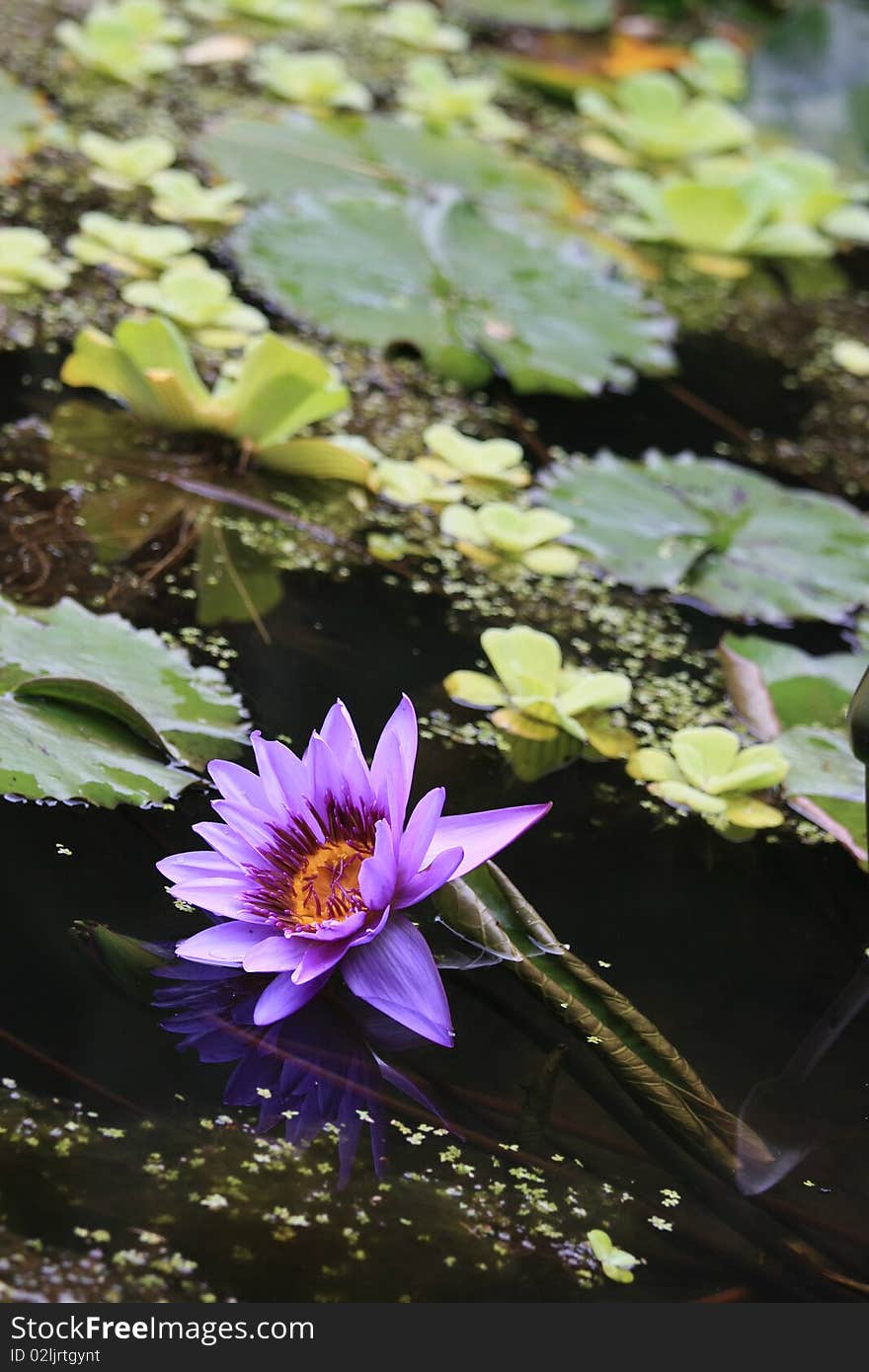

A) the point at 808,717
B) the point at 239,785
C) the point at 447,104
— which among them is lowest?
the point at 808,717

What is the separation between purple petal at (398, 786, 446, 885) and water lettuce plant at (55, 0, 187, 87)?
217 cm

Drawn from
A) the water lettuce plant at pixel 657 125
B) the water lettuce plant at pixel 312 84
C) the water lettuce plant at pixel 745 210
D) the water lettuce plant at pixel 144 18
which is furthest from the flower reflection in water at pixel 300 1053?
the water lettuce plant at pixel 657 125

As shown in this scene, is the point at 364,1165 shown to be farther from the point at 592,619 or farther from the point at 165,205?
the point at 165,205

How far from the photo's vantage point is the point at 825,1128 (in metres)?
1.01

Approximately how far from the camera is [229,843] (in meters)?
1.04

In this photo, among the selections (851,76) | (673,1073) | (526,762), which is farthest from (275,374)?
(851,76)

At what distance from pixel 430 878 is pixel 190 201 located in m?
1.55

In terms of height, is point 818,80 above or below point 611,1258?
above

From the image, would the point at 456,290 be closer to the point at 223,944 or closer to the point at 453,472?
the point at 453,472

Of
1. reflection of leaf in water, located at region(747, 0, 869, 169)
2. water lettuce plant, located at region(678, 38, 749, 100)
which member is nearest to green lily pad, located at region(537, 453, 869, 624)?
reflection of leaf in water, located at region(747, 0, 869, 169)

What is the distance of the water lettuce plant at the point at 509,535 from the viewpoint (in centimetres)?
164

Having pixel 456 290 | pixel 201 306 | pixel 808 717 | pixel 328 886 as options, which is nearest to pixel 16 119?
pixel 201 306

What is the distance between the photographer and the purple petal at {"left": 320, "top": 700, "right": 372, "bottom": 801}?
3.41 feet

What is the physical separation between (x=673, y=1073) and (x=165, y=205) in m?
1.70
